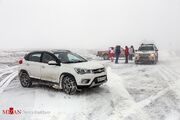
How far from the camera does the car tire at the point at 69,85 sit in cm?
1035

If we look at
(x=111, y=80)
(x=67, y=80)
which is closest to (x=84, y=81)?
(x=67, y=80)

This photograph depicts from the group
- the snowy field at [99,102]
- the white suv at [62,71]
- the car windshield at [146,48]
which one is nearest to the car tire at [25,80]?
the white suv at [62,71]

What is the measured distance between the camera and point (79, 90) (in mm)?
10797

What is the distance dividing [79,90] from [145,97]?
2501 millimetres

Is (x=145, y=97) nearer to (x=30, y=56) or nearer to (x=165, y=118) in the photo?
(x=165, y=118)

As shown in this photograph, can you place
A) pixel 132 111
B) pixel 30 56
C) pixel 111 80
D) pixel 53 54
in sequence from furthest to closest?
pixel 111 80, pixel 30 56, pixel 53 54, pixel 132 111

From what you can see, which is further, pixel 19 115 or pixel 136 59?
pixel 136 59

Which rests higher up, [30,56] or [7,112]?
Result: [30,56]

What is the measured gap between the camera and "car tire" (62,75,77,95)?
10352mm

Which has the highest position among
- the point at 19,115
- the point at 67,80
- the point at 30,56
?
the point at 30,56

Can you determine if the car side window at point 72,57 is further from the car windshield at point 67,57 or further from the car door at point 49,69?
the car door at point 49,69

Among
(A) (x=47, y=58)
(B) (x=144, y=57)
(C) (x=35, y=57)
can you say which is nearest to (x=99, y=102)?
(A) (x=47, y=58)

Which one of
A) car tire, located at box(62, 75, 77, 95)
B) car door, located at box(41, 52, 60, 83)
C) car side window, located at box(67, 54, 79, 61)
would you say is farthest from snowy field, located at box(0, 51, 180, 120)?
car side window, located at box(67, 54, 79, 61)

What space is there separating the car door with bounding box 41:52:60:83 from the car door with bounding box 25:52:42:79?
10.7 inches
